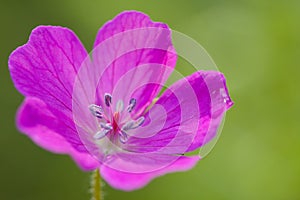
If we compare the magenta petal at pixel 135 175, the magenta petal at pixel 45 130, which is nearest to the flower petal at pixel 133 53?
the magenta petal at pixel 45 130

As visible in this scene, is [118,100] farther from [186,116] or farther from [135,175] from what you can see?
[135,175]

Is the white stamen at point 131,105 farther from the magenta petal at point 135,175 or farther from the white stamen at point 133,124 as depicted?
the magenta petal at point 135,175

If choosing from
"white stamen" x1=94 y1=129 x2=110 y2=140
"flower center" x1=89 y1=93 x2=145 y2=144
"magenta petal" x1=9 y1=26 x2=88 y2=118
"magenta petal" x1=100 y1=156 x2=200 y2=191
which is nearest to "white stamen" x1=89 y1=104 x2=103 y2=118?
"flower center" x1=89 y1=93 x2=145 y2=144

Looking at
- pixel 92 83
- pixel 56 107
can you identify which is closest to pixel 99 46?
pixel 92 83

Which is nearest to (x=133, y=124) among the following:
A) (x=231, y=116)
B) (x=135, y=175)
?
(x=135, y=175)

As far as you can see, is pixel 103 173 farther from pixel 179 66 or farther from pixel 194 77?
pixel 179 66

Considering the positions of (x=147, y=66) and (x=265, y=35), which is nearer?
(x=147, y=66)

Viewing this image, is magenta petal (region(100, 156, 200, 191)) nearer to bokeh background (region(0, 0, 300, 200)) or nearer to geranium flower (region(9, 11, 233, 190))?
geranium flower (region(9, 11, 233, 190))

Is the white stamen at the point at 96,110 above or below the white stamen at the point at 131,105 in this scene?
below
